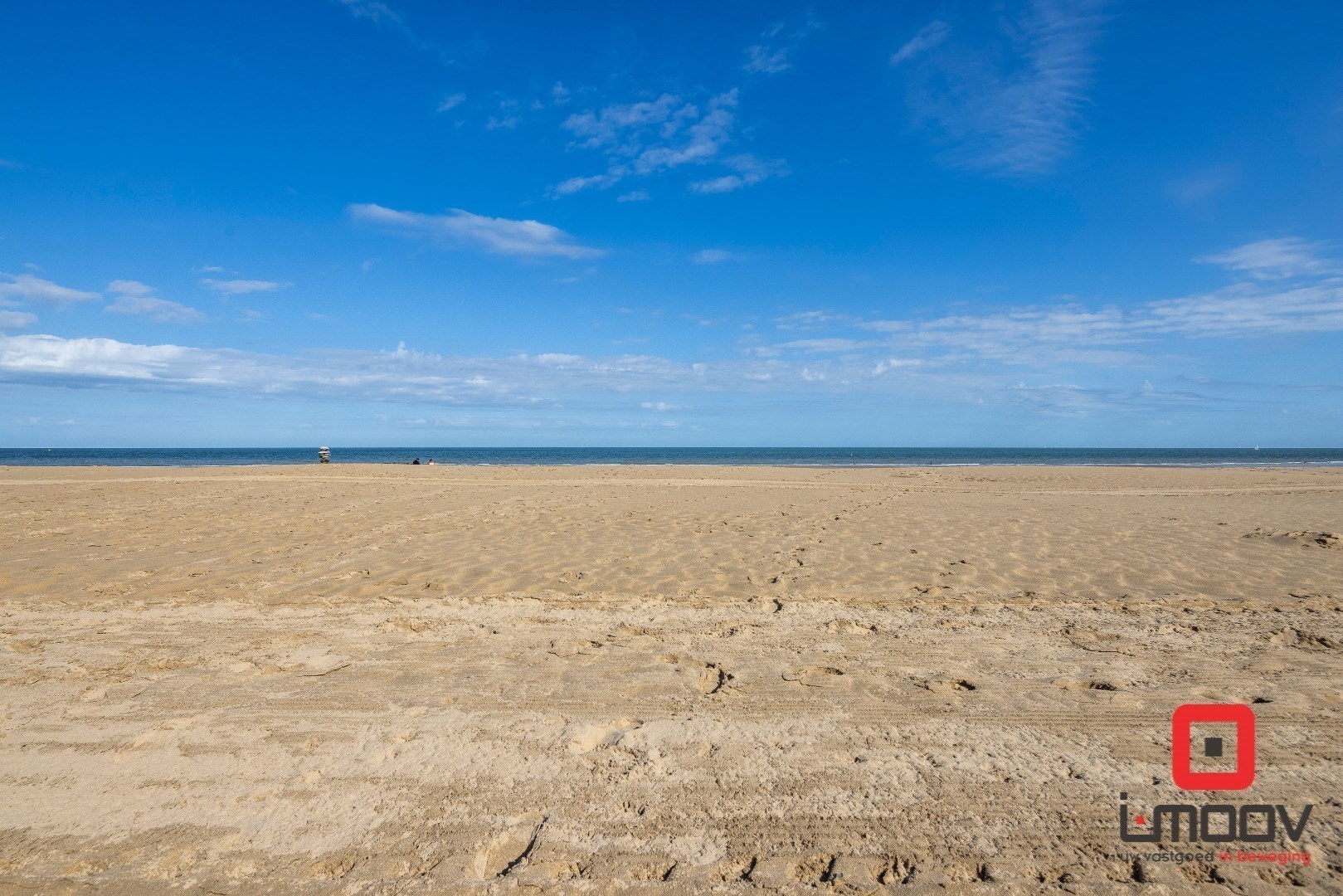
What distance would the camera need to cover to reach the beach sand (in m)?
2.60

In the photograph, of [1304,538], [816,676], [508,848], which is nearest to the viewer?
[508,848]

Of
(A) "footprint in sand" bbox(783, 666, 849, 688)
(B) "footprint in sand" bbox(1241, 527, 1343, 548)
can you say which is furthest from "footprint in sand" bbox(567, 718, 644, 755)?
(B) "footprint in sand" bbox(1241, 527, 1343, 548)

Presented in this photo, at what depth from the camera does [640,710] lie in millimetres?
3881

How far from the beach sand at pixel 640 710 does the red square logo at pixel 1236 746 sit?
0.07m

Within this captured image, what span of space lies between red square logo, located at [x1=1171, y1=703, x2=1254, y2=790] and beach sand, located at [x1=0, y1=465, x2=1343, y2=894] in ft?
0.24

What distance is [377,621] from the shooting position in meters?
5.67

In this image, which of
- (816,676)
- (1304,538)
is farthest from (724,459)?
(816,676)

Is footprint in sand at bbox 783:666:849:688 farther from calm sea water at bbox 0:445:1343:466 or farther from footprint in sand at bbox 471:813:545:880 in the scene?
calm sea water at bbox 0:445:1343:466

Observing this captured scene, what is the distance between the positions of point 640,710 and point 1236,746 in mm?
3301

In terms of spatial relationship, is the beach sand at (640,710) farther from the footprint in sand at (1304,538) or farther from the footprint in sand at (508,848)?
the footprint in sand at (1304,538)

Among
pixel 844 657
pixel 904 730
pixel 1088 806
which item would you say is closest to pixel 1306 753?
pixel 1088 806

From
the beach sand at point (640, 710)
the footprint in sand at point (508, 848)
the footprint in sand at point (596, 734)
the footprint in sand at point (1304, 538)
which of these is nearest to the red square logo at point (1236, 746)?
the beach sand at point (640, 710)

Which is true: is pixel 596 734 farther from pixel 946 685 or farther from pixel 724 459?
pixel 724 459

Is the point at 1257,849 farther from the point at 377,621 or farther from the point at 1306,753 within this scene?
the point at 377,621
